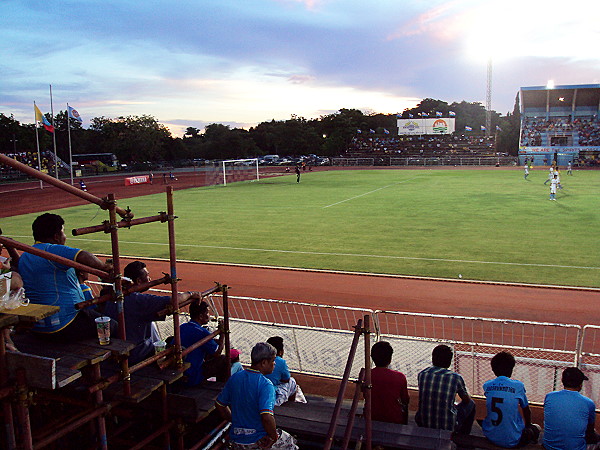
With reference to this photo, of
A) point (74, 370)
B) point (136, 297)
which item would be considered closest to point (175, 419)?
point (136, 297)

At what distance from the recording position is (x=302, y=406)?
20.5ft

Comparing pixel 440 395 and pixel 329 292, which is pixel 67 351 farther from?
pixel 329 292

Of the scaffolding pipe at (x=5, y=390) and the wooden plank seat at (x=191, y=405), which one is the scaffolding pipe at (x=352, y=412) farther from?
the scaffolding pipe at (x=5, y=390)

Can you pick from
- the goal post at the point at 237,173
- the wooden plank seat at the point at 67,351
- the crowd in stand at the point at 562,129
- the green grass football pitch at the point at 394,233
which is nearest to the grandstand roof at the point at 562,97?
the crowd in stand at the point at 562,129

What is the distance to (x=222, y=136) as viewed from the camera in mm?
110688

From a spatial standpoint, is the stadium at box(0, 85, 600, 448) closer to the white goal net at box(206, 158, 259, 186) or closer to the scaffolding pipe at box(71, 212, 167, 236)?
the scaffolding pipe at box(71, 212, 167, 236)

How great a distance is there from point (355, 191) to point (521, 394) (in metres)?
33.8

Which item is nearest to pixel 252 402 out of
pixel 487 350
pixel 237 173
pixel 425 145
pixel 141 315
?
pixel 141 315

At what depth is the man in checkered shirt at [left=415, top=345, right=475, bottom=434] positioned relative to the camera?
5883 mm

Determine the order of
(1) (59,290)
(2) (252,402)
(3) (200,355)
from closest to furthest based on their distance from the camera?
1. (2) (252,402)
2. (1) (59,290)
3. (3) (200,355)

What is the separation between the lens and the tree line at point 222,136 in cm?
9006

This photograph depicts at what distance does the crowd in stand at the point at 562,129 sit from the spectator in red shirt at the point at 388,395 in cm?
8299

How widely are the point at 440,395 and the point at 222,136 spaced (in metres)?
109

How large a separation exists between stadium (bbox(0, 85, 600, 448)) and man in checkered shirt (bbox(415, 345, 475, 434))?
1.07ft
